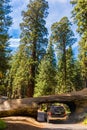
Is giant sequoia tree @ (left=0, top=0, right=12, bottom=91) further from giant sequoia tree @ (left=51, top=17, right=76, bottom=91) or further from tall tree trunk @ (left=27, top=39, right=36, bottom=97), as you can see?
giant sequoia tree @ (left=51, top=17, right=76, bottom=91)

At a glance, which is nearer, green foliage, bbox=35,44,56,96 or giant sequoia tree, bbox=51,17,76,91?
giant sequoia tree, bbox=51,17,76,91

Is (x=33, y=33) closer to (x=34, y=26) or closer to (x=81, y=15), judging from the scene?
(x=34, y=26)

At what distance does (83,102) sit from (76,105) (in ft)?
3.17

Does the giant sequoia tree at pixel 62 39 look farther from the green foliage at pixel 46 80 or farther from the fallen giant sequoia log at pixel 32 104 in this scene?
the fallen giant sequoia log at pixel 32 104

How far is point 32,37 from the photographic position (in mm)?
48375

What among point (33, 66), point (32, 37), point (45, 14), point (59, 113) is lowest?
point (59, 113)

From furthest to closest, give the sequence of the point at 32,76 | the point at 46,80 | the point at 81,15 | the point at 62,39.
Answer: the point at 46,80 < the point at 62,39 < the point at 32,76 < the point at 81,15

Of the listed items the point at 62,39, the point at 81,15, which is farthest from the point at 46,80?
the point at 81,15

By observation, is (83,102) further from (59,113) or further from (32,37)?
(32,37)

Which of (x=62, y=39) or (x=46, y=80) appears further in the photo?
(x=46, y=80)

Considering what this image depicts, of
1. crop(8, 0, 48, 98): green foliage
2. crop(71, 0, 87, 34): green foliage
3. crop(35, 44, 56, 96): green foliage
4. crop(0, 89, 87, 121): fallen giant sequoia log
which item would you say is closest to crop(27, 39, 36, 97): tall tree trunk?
crop(8, 0, 48, 98): green foliage

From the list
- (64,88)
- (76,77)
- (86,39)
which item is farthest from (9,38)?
(76,77)

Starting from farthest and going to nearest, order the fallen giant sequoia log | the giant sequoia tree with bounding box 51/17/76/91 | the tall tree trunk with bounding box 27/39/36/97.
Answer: the giant sequoia tree with bounding box 51/17/76/91 < the tall tree trunk with bounding box 27/39/36/97 < the fallen giant sequoia log

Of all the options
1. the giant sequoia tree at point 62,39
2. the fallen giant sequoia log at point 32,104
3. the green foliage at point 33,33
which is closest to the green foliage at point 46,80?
the giant sequoia tree at point 62,39
